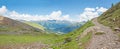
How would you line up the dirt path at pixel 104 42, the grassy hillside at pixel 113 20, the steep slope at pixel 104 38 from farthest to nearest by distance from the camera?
the grassy hillside at pixel 113 20 → the steep slope at pixel 104 38 → the dirt path at pixel 104 42

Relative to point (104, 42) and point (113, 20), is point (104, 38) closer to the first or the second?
point (104, 42)

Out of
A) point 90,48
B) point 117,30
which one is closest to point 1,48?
point 117,30

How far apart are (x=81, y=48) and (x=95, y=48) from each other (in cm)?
804

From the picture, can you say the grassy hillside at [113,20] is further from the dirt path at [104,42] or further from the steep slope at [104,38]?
the dirt path at [104,42]

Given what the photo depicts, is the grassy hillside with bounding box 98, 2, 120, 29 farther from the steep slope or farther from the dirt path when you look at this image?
the dirt path

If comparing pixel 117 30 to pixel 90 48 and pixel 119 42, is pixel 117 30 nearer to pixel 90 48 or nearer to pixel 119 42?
pixel 119 42

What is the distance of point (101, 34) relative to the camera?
226 ft

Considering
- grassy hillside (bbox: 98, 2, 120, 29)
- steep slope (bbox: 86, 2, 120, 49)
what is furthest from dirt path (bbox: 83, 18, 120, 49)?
grassy hillside (bbox: 98, 2, 120, 29)

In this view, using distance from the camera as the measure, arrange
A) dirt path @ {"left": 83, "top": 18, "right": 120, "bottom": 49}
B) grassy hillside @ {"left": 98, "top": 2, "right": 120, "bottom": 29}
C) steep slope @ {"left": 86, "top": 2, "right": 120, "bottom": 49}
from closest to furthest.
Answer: dirt path @ {"left": 83, "top": 18, "right": 120, "bottom": 49} < steep slope @ {"left": 86, "top": 2, "right": 120, "bottom": 49} < grassy hillside @ {"left": 98, "top": 2, "right": 120, "bottom": 29}

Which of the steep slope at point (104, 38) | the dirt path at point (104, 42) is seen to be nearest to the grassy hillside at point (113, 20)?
the steep slope at point (104, 38)

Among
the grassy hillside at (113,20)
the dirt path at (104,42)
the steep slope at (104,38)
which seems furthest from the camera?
the grassy hillside at (113,20)

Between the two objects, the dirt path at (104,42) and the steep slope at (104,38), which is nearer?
the dirt path at (104,42)

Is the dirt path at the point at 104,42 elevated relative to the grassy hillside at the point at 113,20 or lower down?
lower down

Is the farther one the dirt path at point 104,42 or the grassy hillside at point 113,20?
the grassy hillside at point 113,20
